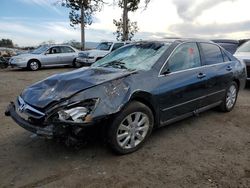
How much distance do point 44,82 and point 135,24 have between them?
22163mm

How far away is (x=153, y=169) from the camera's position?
3.54 metres

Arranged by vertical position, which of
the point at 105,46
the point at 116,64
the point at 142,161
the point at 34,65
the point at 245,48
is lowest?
the point at 142,161

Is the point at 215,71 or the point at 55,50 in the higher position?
the point at 55,50

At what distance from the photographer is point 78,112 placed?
3.44 m

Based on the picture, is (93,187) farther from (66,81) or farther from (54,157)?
(66,81)

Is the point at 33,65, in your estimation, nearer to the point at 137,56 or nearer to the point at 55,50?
the point at 55,50

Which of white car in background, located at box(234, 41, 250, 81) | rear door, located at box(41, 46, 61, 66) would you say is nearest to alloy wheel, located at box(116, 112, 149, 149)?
white car in background, located at box(234, 41, 250, 81)

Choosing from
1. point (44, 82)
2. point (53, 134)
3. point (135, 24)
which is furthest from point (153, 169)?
point (135, 24)

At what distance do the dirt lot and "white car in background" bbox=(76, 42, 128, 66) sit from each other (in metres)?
10.3

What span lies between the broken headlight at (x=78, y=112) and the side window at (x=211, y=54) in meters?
2.65

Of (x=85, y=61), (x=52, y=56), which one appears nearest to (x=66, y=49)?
(x=52, y=56)

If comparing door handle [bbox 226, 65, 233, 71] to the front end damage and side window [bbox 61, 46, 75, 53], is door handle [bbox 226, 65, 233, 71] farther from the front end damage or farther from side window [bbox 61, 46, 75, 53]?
side window [bbox 61, 46, 75, 53]

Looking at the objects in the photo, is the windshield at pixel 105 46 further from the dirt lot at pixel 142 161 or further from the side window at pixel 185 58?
the dirt lot at pixel 142 161

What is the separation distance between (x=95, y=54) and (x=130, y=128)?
11762 millimetres
